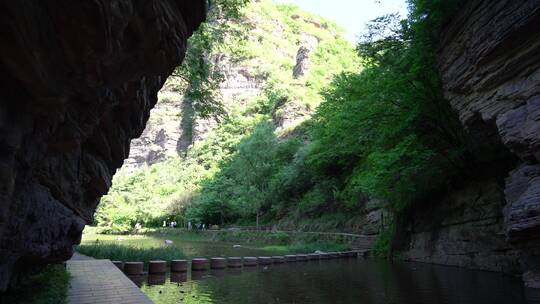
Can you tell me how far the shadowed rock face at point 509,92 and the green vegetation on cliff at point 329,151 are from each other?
2000 millimetres

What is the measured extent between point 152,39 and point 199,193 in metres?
55.5

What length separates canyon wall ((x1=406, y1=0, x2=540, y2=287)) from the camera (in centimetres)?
1088

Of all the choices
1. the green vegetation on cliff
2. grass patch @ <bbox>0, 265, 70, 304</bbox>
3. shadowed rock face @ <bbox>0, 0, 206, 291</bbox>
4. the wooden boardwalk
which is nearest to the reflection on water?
the wooden boardwalk

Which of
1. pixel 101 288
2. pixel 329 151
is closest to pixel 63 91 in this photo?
pixel 101 288

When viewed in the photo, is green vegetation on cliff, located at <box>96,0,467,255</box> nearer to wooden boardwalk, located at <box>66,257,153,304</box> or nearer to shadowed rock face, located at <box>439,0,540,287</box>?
shadowed rock face, located at <box>439,0,540,287</box>

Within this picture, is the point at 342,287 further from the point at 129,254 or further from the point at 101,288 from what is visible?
the point at 129,254

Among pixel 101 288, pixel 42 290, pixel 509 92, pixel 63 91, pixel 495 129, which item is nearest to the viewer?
pixel 63 91

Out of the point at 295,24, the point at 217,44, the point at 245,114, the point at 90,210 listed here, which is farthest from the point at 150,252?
the point at 295,24

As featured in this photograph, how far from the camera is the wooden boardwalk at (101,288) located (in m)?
7.85

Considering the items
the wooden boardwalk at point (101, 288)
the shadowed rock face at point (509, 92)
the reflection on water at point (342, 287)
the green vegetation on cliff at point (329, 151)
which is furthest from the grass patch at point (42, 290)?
the shadowed rock face at point (509, 92)

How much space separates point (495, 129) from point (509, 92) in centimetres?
204

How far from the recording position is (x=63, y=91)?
13.6 feet

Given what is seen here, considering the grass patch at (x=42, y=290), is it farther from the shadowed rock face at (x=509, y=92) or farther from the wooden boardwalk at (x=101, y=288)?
the shadowed rock face at (x=509, y=92)

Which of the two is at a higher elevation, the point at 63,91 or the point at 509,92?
the point at 509,92
